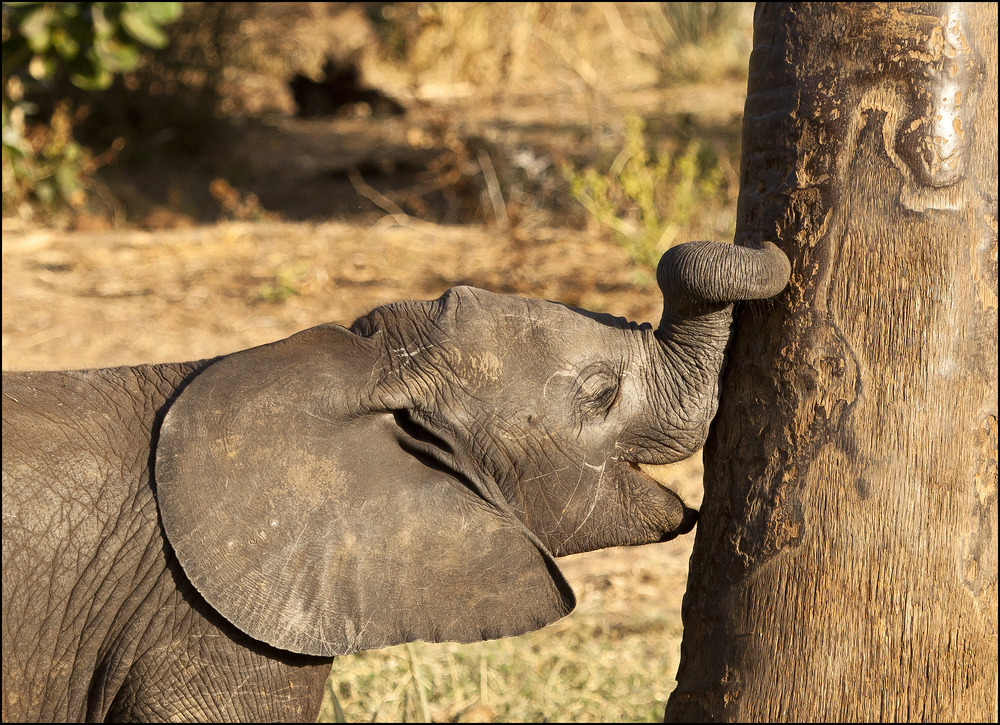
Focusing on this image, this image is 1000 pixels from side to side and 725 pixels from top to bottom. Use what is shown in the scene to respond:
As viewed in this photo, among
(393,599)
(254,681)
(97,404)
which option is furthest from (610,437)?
(97,404)

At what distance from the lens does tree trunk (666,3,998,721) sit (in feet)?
7.28

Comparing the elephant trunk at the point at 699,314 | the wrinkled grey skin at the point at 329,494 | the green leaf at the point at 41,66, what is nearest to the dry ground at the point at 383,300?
the wrinkled grey skin at the point at 329,494

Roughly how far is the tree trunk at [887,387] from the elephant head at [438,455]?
0.69 ft

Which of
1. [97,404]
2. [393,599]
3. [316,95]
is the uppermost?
[316,95]

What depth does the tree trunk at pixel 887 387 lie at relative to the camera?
2219mm

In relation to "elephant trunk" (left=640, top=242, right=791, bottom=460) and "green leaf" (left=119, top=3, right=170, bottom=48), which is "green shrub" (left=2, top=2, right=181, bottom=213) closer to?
"green leaf" (left=119, top=3, right=170, bottom=48)

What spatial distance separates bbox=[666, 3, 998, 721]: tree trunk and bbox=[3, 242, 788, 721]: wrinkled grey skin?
0.32m

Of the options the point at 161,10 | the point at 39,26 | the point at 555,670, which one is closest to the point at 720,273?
the point at 555,670

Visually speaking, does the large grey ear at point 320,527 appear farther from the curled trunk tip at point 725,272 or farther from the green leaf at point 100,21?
the green leaf at point 100,21

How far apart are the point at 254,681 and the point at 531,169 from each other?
8.35 metres

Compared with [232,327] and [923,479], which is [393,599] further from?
[232,327]

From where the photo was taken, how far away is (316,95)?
1595 cm

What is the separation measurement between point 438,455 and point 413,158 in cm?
1033

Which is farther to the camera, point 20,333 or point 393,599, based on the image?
point 20,333
